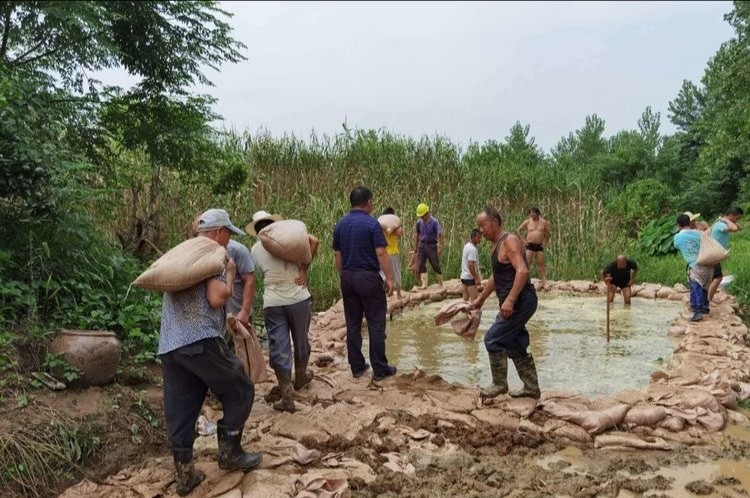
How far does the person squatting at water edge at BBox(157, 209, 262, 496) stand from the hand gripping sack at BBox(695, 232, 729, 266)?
6401 millimetres

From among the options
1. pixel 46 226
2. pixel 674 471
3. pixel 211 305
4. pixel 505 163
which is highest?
pixel 505 163

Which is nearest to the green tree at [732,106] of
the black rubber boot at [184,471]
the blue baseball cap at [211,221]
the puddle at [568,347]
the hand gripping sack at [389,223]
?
the puddle at [568,347]

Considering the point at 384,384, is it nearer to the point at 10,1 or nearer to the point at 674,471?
the point at 674,471

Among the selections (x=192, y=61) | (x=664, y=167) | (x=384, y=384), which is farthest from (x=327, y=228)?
(x=664, y=167)

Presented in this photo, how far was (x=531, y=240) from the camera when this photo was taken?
10.8 m

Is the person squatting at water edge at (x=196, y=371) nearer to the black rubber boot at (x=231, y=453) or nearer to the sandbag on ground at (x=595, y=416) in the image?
the black rubber boot at (x=231, y=453)

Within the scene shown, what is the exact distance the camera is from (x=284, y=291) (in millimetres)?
4789

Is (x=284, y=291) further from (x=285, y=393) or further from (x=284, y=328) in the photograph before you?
(x=285, y=393)

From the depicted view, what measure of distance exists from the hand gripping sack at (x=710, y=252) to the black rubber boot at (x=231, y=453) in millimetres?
6411

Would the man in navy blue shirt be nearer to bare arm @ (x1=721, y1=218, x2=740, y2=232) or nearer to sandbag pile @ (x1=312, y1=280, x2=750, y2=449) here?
sandbag pile @ (x1=312, y1=280, x2=750, y2=449)

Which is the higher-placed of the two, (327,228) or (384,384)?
(327,228)

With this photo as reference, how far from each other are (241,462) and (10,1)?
4910 millimetres

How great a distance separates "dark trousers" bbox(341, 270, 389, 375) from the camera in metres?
5.36

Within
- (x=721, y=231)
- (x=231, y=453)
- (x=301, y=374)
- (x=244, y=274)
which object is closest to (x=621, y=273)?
(x=721, y=231)
